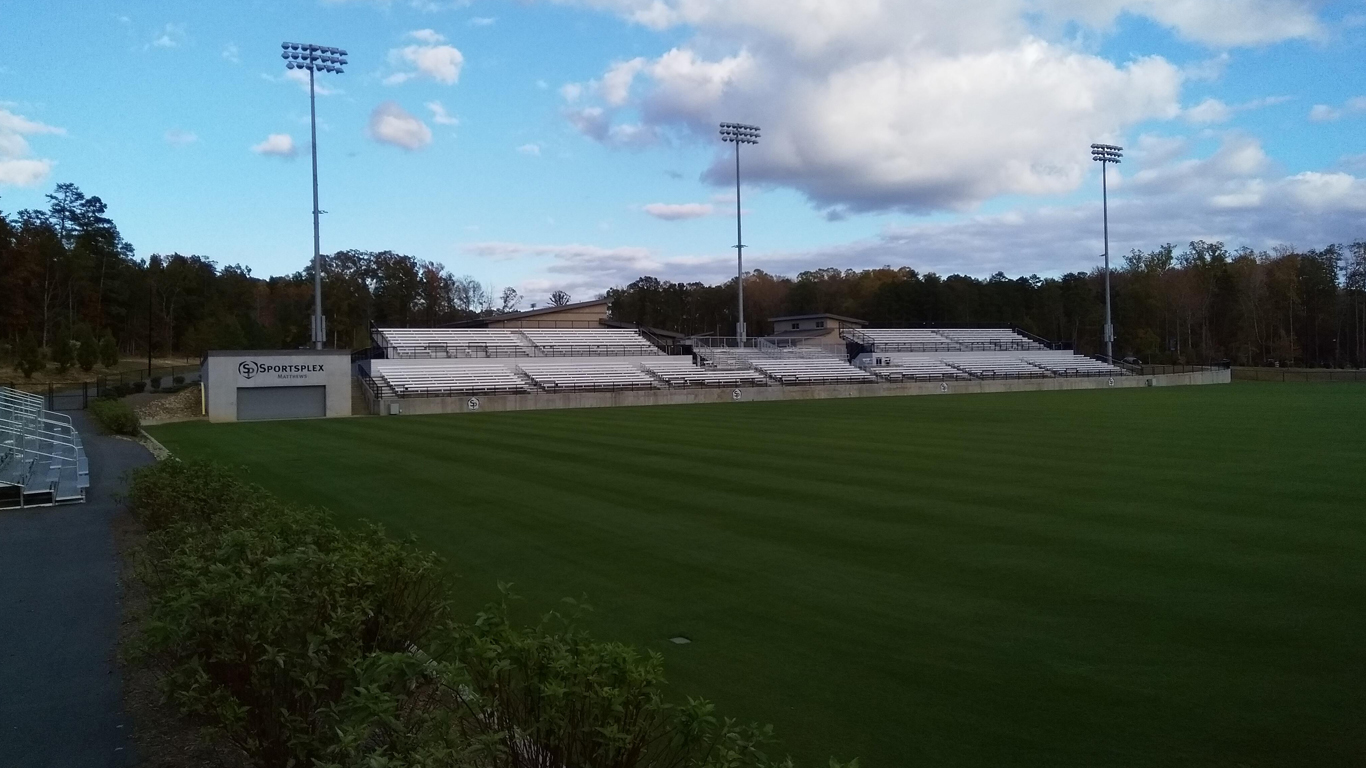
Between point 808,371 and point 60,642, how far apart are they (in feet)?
157

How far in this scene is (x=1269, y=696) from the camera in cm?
532

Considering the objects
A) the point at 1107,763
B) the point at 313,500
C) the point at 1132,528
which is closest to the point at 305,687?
the point at 1107,763

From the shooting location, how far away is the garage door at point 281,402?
117 feet

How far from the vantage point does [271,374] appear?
3600 centimetres

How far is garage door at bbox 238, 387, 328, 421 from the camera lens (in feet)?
117

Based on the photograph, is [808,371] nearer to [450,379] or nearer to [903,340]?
[903,340]

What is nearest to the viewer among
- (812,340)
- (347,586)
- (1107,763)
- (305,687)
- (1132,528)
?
(305,687)

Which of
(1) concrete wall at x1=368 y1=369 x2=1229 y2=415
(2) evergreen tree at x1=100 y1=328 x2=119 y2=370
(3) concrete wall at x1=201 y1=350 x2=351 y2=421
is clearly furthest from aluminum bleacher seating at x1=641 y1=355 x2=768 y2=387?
(2) evergreen tree at x1=100 y1=328 x2=119 y2=370

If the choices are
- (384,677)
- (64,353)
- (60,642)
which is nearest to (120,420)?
(60,642)

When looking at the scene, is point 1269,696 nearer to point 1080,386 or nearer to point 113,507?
point 113,507

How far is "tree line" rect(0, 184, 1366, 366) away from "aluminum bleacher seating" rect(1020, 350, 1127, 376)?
46.4ft

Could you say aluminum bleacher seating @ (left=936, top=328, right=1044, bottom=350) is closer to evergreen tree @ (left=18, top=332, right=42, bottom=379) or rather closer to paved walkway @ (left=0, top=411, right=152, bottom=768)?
evergreen tree @ (left=18, top=332, right=42, bottom=379)

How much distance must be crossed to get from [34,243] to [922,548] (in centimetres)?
8726

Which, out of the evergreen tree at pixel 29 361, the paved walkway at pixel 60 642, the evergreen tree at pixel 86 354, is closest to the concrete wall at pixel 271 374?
the evergreen tree at pixel 29 361
